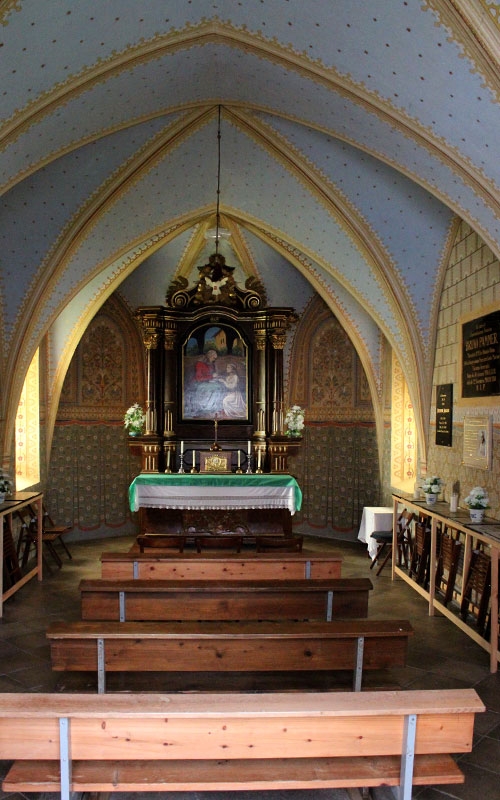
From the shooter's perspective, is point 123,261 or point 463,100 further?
point 123,261

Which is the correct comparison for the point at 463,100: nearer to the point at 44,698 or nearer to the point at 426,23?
the point at 426,23

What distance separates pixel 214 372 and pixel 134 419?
184cm

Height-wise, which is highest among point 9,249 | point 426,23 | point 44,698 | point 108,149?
point 108,149

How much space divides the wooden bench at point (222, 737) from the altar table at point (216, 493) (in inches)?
286

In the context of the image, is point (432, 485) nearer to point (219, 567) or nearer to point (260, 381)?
point (219, 567)

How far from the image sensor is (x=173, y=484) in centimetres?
1098

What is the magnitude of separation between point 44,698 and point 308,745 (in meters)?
1.47

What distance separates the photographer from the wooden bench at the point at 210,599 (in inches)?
233

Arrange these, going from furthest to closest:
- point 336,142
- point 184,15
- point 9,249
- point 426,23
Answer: point 9,249, point 336,142, point 184,15, point 426,23

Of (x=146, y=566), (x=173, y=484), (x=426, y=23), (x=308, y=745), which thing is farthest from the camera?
(x=173, y=484)

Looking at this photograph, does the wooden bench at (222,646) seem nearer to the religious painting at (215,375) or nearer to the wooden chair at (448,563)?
the wooden chair at (448,563)

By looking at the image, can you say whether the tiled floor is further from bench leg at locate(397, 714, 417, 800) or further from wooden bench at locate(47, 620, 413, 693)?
bench leg at locate(397, 714, 417, 800)

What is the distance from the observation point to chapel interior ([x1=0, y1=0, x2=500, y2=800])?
541 centimetres

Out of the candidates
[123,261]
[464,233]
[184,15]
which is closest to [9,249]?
[123,261]
